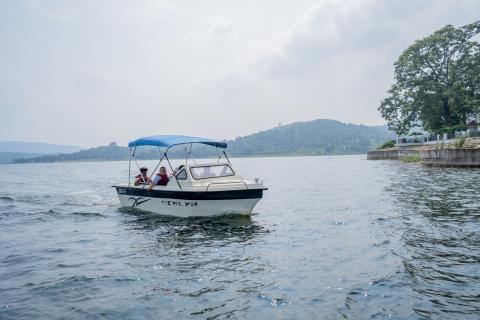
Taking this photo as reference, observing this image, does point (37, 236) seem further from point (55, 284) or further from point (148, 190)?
point (55, 284)

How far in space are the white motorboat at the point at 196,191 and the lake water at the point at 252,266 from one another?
58 cm

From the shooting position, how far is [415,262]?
32.4 ft

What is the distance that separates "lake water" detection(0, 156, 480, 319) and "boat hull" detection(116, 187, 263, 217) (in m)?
0.46

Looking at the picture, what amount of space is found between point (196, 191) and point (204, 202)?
590mm

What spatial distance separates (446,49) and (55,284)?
64.5 m

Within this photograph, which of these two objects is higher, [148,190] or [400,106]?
[400,106]

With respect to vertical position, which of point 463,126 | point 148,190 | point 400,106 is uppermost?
point 400,106

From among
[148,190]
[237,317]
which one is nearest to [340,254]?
[237,317]

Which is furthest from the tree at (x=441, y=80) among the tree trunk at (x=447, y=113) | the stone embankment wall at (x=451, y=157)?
the stone embankment wall at (x=451, y=157)

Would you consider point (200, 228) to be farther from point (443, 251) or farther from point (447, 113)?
point (447, 113)

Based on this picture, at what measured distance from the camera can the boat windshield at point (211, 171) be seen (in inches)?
706

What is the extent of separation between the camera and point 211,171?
60.3ft

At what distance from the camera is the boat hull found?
16359mm

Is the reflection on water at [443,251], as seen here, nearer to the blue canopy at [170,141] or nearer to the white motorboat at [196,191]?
the white motorboat at [196,191]
